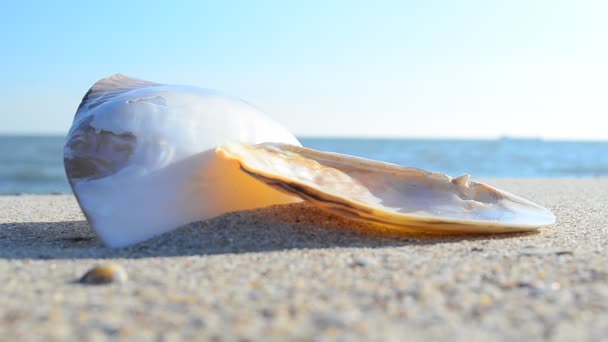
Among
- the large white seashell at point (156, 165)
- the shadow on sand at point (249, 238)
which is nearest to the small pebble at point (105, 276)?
the shadow on sand at point (249, 238)

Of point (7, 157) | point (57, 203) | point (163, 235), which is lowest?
point (7, 157)

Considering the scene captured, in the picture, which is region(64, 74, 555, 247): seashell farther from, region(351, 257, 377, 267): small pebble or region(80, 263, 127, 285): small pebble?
region(80, 263, 127, 285): small pebble

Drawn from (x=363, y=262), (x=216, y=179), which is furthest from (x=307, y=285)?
(x=216, y=179)

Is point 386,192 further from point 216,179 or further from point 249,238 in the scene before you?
point 216,179

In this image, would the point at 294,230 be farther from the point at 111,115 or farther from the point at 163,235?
the point at 111,115

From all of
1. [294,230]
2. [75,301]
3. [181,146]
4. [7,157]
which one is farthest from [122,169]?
[7,157]

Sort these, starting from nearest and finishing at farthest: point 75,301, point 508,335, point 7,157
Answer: point 508,335 → point 75,301 → point 7,157

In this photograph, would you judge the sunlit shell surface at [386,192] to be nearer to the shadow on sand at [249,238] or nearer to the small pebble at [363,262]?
the shadow on sand at [249,238]
